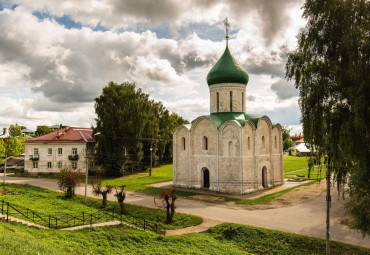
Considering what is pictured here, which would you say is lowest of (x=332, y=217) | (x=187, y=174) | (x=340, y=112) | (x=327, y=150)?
(x=332, y=217)

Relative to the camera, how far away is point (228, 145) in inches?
1022

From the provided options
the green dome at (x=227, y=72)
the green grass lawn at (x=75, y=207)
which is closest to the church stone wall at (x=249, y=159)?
the green dome at (x=227, y=72)

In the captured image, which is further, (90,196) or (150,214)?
(90,196)

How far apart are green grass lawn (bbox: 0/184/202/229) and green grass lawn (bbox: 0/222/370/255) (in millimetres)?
Result: 2749

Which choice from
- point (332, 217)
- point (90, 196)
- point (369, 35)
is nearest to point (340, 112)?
point (369, 35)

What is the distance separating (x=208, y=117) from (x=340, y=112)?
1669 cm

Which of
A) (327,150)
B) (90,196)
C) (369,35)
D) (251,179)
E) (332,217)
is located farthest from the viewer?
(251,179)

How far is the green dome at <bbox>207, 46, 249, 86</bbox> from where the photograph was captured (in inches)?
1132

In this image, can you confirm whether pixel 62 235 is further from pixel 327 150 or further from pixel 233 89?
pixel 233 89

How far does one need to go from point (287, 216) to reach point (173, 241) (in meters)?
9.08

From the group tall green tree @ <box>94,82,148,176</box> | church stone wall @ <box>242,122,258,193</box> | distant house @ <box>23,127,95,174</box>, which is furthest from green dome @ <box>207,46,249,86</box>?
distant house @ <box>23,127,95,174</box>

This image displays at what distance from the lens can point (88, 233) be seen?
509 inches

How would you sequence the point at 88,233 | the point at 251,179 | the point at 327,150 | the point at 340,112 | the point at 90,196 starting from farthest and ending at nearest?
the point at 251,179 → the point at 90,196 → the point at 88,233 → the point at 327,150 → the point at 340,112

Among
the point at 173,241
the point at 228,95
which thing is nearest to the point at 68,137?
the point at 228,95
